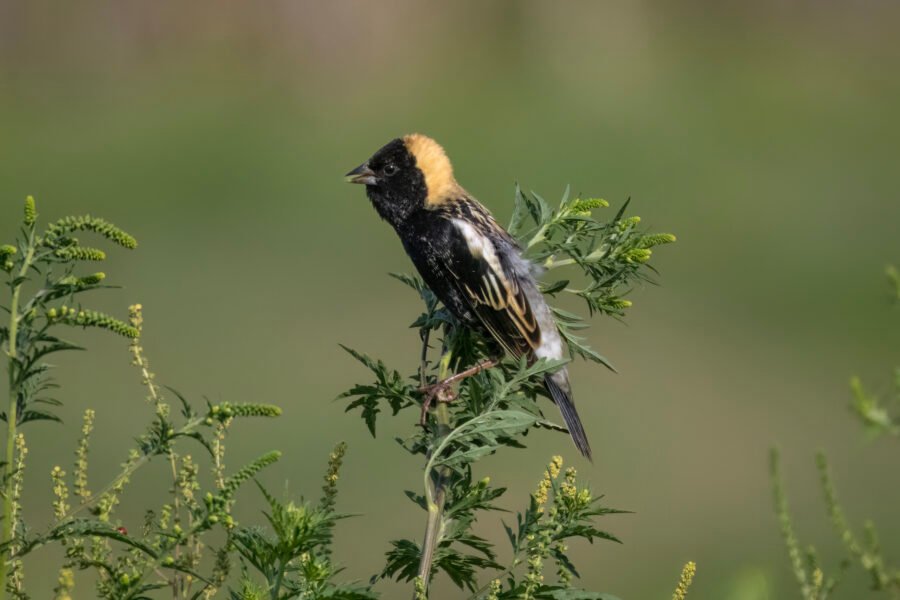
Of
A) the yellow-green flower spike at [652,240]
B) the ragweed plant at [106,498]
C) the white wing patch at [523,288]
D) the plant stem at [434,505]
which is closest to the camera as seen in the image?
the ragweed plant at [106,498]

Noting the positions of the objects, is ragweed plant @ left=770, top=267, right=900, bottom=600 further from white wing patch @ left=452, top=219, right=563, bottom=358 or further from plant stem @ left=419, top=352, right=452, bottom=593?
white wing patch @ left=452, top=219, right=563, bottom=358

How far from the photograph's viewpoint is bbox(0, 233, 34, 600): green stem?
143 centimetres

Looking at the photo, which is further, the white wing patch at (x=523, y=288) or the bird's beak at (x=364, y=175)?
the bird's beak at (x=364, y=175)

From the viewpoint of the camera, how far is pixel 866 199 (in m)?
12.6

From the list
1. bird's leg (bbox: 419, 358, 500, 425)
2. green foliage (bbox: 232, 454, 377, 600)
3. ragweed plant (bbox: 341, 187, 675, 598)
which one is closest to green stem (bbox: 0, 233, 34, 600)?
green foliage (bbox: 232, 454, 377, 600)

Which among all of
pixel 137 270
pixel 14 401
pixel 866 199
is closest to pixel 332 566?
pixel 14 401

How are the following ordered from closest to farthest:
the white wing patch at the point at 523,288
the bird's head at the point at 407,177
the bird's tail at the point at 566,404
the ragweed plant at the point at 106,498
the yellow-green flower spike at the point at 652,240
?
the ragweed plant at the point at 106,498 → the yellow-green flower spike at the point at 652,240 → the bird's tail at the point at 566,404 → the white wing patch at the point at 523,288 → the bird's head at the point at 407,177

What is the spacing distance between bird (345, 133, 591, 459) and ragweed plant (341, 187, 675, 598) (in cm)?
39

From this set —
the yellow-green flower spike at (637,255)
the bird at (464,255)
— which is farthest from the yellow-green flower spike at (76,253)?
the bird at (464,255)

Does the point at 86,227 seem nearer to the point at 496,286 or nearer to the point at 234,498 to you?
the point at 234,498

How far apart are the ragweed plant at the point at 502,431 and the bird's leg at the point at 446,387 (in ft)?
0.05

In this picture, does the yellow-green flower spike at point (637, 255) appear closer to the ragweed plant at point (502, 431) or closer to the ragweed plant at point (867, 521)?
the ragweed plant at point (502, 431)

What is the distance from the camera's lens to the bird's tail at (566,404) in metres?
2.93

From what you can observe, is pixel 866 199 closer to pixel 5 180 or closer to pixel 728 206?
pixel 728 206
